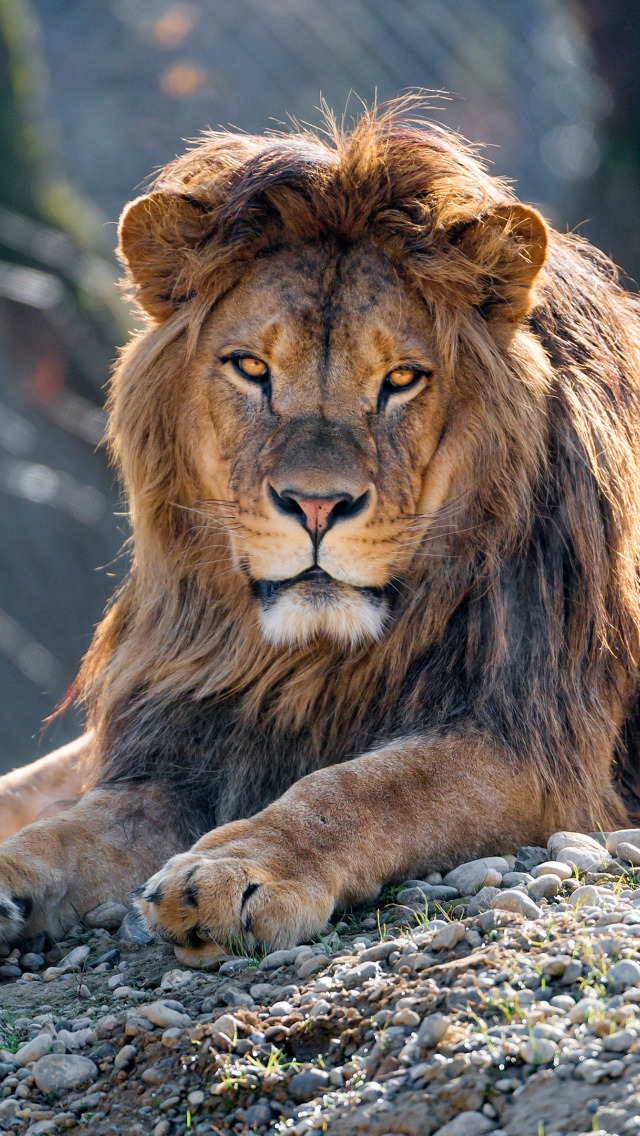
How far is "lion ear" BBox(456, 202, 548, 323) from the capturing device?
125 inches

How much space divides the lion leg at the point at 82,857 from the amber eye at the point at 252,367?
3.41 feet

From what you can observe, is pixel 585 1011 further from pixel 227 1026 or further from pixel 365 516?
pixel 365 516

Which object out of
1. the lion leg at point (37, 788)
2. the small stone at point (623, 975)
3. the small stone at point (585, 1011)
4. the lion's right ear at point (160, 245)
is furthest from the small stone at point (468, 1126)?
the lion leg at point (37, 788)

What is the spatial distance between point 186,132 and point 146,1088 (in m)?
17.0

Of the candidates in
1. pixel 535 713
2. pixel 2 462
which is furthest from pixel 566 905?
pixel 2 462

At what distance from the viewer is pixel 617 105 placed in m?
13.6

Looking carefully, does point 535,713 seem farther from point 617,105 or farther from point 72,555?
point 617,105

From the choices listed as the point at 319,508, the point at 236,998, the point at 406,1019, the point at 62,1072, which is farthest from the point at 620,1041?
the point at 319,508

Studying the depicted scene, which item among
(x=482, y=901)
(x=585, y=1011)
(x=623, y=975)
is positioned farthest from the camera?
(x=482, y=901)

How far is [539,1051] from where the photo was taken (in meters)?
1.90

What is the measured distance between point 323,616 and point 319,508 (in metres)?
Answer: 0.27

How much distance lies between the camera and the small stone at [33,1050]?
2391mm

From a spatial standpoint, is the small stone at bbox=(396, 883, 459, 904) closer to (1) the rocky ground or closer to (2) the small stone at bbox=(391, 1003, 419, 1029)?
(1) the rocky ground

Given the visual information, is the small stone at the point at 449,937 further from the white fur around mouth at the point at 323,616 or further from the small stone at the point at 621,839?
the white fur around mouth at the point at 323,616
